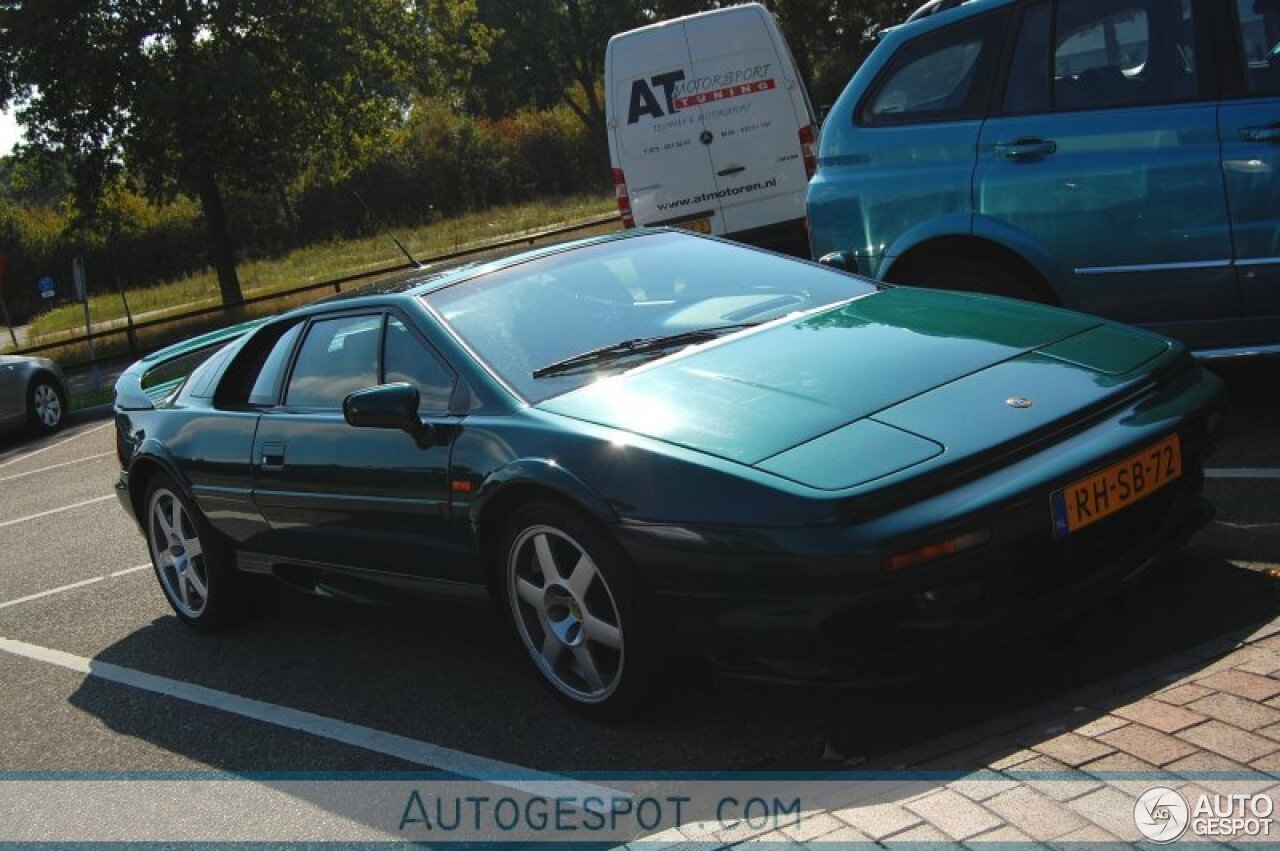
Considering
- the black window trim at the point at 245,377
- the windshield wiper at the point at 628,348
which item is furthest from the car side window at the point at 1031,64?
the black window trim at the point at 245,377

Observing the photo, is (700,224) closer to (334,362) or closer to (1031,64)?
(1031,64)

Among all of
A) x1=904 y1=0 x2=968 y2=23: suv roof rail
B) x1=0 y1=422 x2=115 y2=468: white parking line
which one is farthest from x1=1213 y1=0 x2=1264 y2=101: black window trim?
x1=0 y1=422 x2=115 y2=468: white parking line

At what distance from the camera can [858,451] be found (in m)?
3.83

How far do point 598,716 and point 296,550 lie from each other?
5.64 feet

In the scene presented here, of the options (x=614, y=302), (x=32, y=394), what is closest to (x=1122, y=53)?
(x=614, y=302)

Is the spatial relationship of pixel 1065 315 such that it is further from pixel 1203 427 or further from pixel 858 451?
pixel 858 451

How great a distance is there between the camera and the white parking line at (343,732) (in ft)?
13.4

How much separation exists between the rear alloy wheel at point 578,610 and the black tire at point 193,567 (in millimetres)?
2071

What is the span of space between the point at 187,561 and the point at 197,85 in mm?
21753

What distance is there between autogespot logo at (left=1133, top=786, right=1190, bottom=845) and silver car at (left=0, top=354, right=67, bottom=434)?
1595cm

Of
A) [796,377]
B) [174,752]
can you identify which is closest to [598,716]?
[796,377]

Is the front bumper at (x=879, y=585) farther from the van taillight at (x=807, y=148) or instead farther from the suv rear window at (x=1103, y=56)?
the van taillight at (x=807, y=148)

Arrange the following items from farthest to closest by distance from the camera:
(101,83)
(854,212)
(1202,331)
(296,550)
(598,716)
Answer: (101,83)
(854,212)
(1202,331)
(296,550)
(598,716)

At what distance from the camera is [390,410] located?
4.70 metres
